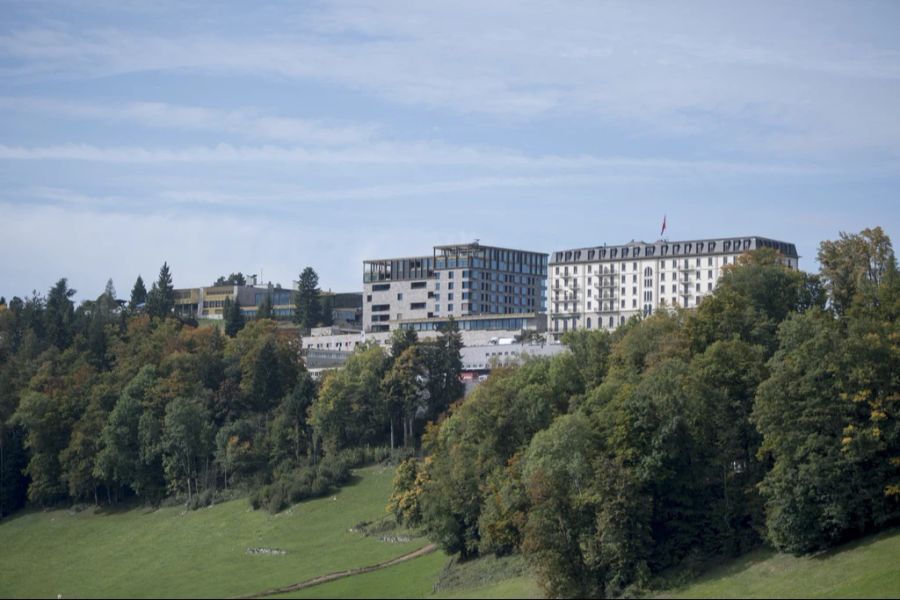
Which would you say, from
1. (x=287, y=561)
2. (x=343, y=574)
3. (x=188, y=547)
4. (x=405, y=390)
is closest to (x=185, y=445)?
(x=188, y=547)

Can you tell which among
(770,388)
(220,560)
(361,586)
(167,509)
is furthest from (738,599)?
(167,509)

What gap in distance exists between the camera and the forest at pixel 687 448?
76125mm

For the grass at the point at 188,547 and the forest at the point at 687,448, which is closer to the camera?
the forest at the point at 687,448

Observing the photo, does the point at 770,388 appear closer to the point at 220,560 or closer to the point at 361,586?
the point at 361,586

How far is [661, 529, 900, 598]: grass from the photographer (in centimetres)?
6712

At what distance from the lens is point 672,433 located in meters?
83.4

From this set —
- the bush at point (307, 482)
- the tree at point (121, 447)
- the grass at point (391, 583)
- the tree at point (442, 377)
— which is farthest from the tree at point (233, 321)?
the grass at point (391, 583)

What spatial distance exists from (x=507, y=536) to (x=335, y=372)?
5243 centimetres

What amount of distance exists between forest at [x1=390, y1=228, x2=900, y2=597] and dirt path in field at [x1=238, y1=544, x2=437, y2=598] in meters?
2.43

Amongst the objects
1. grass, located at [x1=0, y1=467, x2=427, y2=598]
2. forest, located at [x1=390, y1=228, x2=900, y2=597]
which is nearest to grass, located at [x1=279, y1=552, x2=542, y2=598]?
forest, located at [x1=390, y1=228, x2=900, y2=597]

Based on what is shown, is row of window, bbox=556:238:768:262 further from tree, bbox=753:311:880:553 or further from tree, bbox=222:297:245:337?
tree, bbox=753:311:880:553

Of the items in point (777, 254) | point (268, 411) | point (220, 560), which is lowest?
point (220, 560)

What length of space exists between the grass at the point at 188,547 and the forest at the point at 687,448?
925 cm

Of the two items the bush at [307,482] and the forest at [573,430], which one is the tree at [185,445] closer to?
the forest at [573,430]
